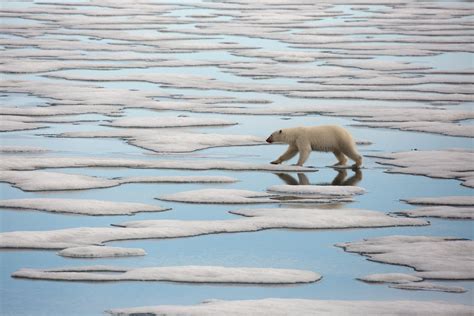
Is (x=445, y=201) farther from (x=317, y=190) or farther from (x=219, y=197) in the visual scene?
(x=219, y=197)

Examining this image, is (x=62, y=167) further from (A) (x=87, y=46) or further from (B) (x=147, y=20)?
(B) (x=147, y=20)

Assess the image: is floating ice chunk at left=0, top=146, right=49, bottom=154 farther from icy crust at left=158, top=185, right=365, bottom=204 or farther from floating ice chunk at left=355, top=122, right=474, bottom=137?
floating ice chunk at left=355, top=122, right=474, bottom=137

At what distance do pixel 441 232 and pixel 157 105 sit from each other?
17.9ft

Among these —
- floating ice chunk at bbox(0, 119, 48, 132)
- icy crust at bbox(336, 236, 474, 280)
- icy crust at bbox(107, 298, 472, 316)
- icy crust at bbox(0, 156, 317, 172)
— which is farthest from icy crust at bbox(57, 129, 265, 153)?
icy crust at bbox(107, 298, 472, 316)

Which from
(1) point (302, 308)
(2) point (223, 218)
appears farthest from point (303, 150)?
(1) point (302, 308)

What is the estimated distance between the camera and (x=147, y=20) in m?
22.2

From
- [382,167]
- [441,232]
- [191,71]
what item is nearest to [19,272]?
[441,232]

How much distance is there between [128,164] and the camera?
9070 millimetres

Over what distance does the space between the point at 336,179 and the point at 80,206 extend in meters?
1.94

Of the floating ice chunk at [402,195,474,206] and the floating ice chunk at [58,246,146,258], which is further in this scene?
the floating ice chunk at [402,195,474,206]

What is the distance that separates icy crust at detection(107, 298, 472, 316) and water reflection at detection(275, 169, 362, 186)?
2935 millimetres

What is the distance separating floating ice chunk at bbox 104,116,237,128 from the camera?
1094 centimetres

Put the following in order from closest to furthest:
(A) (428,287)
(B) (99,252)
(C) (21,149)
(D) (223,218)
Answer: (A) (428,287) → (B) (99,252) → (D) (223,218) → (C) (21,149)

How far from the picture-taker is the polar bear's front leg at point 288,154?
920 cm
